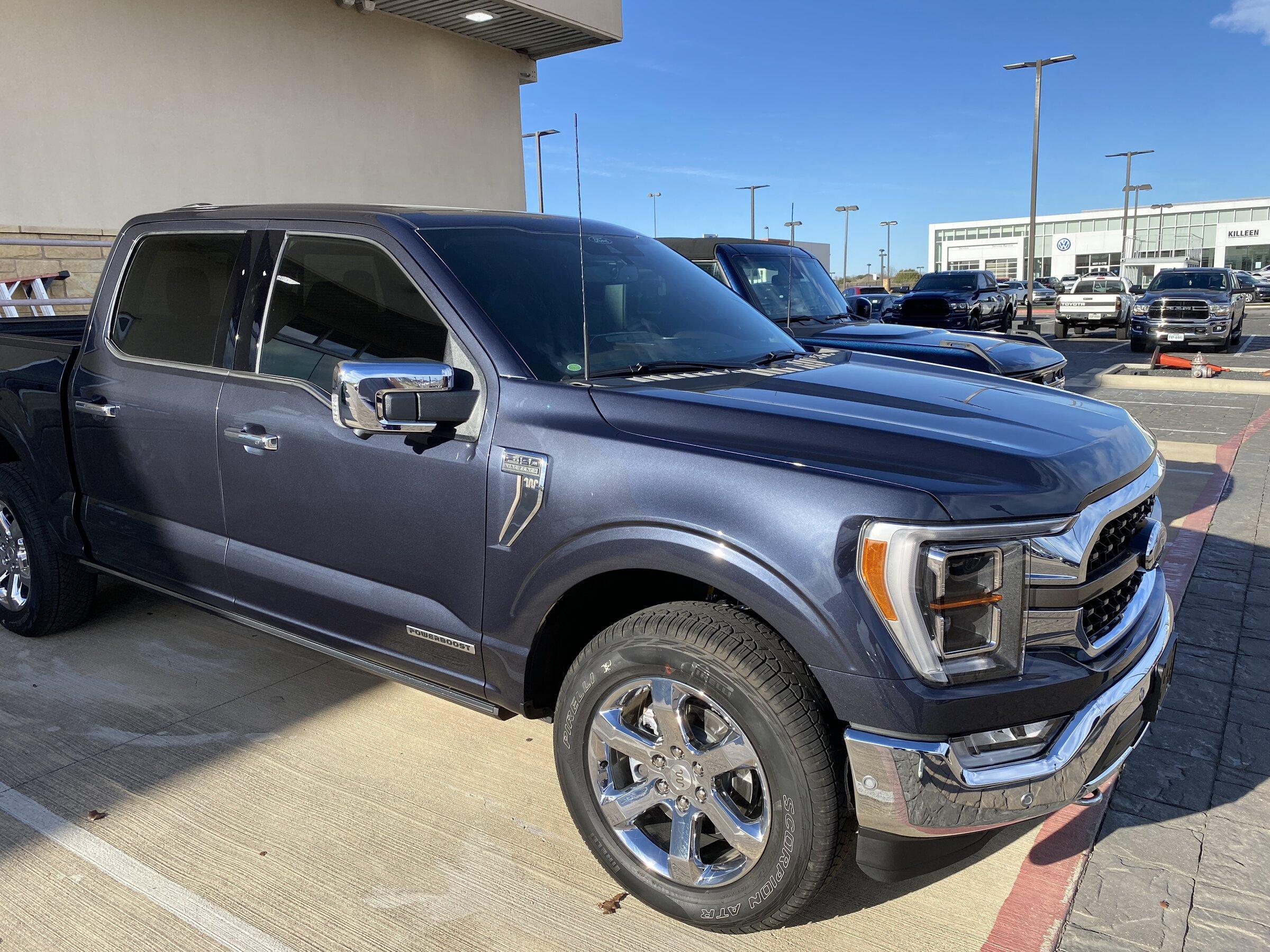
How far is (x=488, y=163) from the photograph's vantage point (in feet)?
51.5

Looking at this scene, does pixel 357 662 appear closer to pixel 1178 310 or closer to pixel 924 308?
pixel 924 308

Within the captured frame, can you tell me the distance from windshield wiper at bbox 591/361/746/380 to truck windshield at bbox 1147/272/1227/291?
21591mm

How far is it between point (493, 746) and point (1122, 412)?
8.27 feet

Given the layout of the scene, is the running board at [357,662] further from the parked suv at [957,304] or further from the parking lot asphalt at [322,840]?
the parked suv at [957,304]

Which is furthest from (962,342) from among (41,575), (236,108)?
(236,108)

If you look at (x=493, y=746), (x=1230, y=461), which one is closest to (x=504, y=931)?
(x=493, y=746)

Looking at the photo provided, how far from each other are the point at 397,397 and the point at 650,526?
80 cm

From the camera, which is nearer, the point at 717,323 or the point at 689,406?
the point at 689,406

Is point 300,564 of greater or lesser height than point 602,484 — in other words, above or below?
below

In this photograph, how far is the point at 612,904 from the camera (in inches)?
105

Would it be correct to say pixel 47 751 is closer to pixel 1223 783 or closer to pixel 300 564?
pixel 300 564

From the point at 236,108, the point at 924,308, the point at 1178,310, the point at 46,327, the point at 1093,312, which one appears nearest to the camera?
the point at 46,327

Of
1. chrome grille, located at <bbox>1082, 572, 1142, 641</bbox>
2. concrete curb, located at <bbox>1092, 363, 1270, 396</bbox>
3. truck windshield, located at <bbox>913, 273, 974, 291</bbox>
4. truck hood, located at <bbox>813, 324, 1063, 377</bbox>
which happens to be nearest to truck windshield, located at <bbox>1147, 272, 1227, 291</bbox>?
truck windshield, located at <bbox>913, 273, 974, 291</bbox>

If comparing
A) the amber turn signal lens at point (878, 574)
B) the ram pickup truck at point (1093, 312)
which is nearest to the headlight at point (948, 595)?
the amber turn signal lens at point (878, 574)
